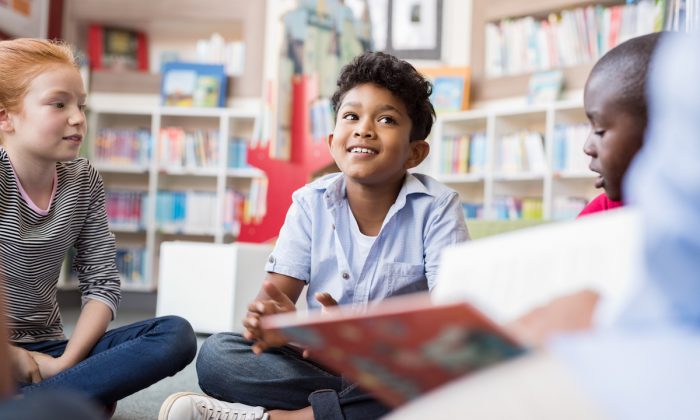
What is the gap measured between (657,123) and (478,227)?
5.69 ft

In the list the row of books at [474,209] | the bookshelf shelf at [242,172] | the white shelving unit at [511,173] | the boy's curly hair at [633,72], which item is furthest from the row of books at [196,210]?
the boy's curly hair at [633,72]

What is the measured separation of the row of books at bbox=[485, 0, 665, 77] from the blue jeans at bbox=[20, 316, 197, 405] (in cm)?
332

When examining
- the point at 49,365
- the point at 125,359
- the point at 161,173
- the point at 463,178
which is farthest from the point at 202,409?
the point at 161,173

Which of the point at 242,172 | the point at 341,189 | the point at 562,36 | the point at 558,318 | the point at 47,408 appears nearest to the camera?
the point at 47,408

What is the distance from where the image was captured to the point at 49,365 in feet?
4.54

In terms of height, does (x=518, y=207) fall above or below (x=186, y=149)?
below

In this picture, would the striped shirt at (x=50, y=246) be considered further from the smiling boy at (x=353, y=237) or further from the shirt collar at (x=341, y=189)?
the shirt collar at (x=341, y=189)

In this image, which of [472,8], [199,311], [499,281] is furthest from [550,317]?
[472,8]

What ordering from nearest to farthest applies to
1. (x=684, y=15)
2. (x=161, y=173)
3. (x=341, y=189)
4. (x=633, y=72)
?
(x=633, y=72), (x=341, y=189), (x=684, y=15), (x=161, y=173)

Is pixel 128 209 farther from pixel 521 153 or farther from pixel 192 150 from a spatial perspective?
pixel 521 153

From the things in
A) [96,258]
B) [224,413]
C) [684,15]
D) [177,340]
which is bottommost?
[224,413]

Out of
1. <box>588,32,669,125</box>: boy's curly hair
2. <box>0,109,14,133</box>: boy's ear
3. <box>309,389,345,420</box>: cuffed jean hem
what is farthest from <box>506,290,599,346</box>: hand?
<box>0,109,14,133</box>: boy's ear

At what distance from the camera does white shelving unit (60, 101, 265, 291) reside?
→ 506 cm

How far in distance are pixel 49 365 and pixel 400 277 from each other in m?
0.65
